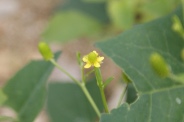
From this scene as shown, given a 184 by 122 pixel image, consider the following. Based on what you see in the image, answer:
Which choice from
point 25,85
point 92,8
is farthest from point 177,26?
point 92,8

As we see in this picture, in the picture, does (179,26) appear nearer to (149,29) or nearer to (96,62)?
(149,29)

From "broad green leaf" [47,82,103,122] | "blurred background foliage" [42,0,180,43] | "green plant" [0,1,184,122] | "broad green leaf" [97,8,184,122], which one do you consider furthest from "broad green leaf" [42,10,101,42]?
"broad green leaf" [97,8,184,122]

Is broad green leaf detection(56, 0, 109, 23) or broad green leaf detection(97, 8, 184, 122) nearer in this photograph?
broad green leaf detection(97, 8, 184, 122)

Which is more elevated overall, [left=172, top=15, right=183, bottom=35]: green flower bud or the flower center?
the flower center

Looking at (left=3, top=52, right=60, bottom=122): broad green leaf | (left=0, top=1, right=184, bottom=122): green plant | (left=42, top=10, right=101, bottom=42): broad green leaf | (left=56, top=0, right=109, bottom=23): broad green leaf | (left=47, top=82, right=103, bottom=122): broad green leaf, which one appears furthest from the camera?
(left=56, top=0, right=109, bottom=23): broad green leaf

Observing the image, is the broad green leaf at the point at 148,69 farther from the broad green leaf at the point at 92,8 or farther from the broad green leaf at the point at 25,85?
the broad green leaf at the point at 92,8

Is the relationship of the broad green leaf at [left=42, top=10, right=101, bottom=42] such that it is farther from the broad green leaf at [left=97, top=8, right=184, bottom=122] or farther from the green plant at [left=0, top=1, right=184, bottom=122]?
the broad green leaf at [left=97, top=8, right=184, bottom=122]
